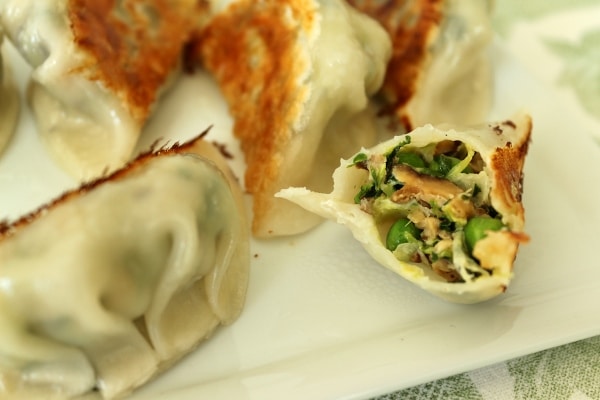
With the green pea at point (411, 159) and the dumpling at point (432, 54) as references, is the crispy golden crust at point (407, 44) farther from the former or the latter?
the green pea at point (411, 159)

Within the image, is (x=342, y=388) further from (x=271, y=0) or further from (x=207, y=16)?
A: (x=207, y=16)

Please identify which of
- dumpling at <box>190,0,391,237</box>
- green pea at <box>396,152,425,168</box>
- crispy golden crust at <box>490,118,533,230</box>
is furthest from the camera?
dumpling at <box>190,0,391,237</box>

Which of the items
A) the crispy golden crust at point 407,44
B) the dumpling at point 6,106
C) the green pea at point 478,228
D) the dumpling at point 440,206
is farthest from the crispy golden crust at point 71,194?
the crispy golden crust at point 407,44

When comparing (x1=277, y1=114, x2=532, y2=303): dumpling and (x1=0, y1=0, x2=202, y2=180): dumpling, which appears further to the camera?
(x1=0, y1=0, x2=202, y2=180): dumpling

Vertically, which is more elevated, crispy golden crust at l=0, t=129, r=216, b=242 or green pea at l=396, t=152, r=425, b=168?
crispy golden crust at l=0, t=129, r=216, b=242

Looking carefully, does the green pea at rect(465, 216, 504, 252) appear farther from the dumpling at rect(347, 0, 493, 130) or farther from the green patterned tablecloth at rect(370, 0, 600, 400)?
the dumpling at rect(347, 0, 493, 130)

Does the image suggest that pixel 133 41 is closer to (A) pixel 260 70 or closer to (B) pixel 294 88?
(A) pixel 260 70

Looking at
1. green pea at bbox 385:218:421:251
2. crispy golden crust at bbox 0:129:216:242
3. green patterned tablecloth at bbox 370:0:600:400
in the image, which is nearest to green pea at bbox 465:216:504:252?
green pea at bbox 385:218:421:251
